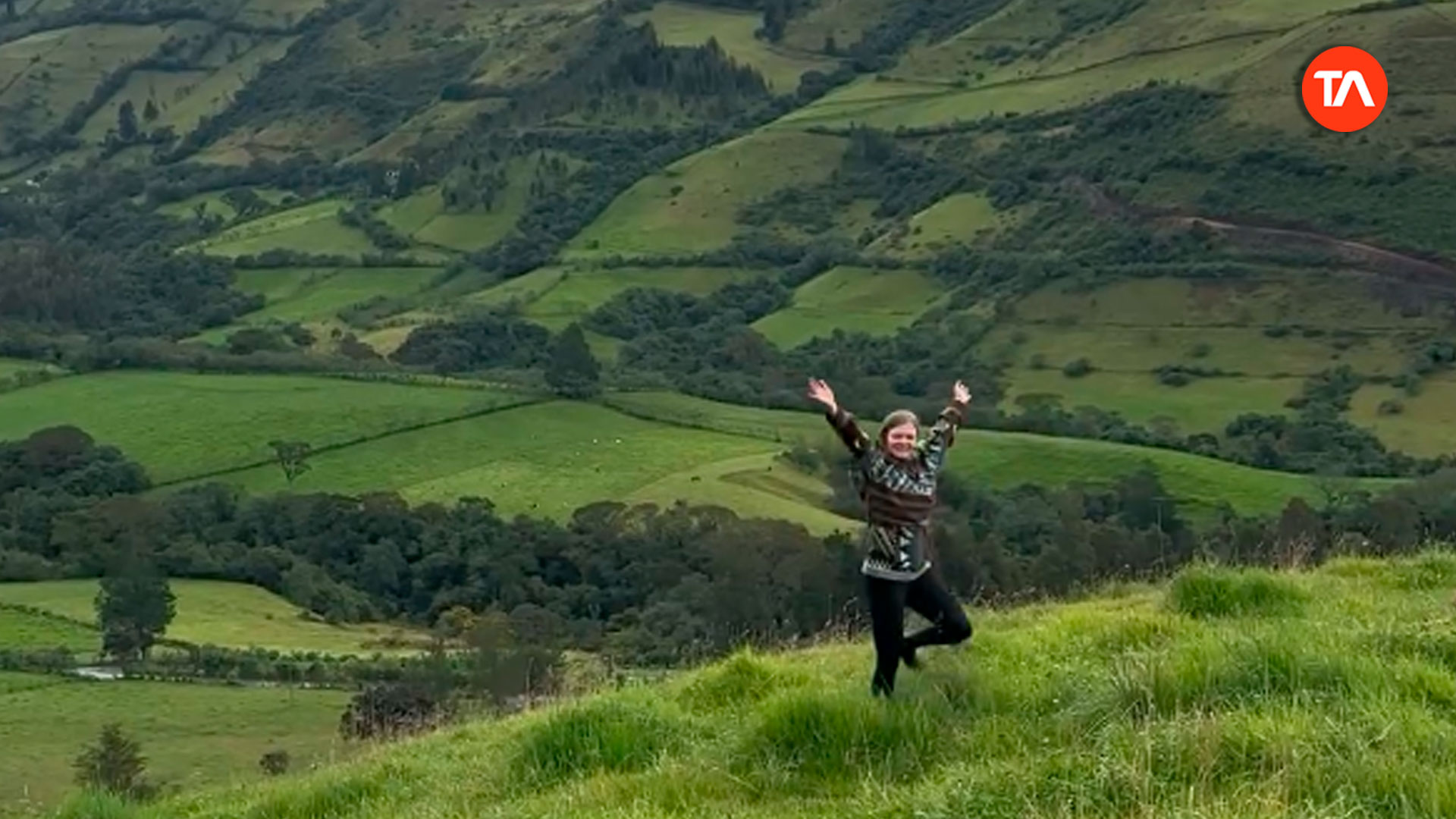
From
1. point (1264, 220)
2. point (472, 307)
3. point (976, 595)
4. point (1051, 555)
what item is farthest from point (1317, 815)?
point (472, 307)

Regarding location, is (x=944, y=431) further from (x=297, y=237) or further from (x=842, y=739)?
(x=297, y=237)

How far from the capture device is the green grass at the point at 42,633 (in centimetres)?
5638

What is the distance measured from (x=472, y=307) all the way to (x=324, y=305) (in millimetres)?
13301

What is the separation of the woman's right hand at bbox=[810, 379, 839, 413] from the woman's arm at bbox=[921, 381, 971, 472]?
1.94ft

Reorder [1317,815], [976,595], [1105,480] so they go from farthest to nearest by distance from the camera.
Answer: [1105,480], [976,595], [1317,815]

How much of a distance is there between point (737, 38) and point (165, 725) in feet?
504

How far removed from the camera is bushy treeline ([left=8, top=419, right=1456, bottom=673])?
51.1 meters

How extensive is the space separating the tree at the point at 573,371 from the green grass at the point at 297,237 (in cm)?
5319

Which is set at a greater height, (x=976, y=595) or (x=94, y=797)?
(x=94, y=797)

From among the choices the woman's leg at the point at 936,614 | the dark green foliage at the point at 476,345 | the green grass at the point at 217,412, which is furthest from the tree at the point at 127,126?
the woman's leg at the point at 936,614

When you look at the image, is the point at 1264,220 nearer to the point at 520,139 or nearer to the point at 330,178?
the point at 520,139

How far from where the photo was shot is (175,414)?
299 feet

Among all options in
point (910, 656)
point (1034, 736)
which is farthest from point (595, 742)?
point (1034, 736)

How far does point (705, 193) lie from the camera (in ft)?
483
